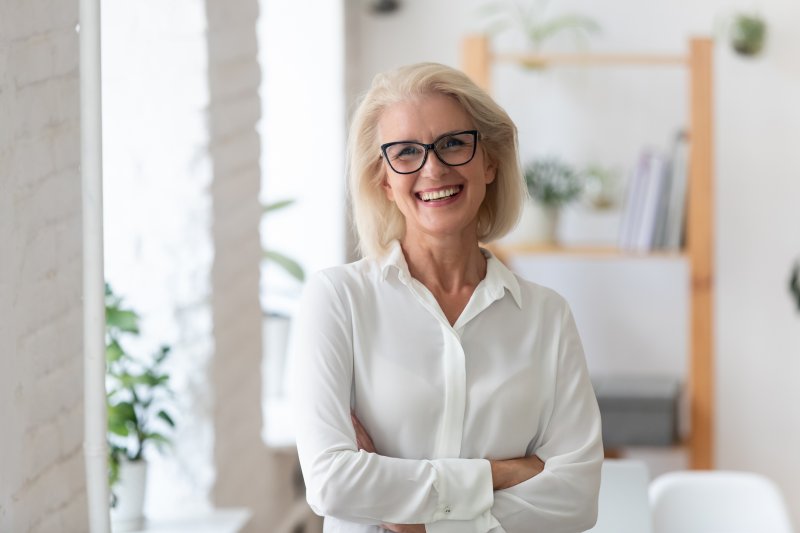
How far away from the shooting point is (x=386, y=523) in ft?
5.21

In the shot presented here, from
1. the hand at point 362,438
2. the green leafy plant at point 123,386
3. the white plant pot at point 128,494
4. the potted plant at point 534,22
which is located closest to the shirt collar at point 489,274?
the hand at point 362,438

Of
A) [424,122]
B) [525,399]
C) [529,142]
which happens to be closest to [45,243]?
[424,122]

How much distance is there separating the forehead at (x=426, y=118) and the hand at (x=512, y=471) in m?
0.47

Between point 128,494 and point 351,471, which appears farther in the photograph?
point 128,494

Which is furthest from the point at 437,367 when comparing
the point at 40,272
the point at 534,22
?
the point at 534,22

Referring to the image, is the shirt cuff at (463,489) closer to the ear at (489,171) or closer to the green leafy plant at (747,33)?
the ear at (489,171)

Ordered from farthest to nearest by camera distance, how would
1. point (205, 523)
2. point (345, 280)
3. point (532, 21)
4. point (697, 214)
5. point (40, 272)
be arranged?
1. point (532, 21)
2. point (697, 214)
3. point (205, 523)
4. point (40, 272)
5. point (345, 280)

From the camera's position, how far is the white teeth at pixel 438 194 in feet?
5.32

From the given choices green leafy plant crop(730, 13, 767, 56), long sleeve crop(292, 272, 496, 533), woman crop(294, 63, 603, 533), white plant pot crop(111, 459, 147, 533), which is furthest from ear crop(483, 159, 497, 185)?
green leafy plant crop(730, 13, 767, 56)

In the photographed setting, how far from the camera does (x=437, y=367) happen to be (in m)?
1.62

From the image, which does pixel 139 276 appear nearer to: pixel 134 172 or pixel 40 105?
pixel 134 172

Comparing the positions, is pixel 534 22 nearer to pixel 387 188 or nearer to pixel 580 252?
pixel 580 252

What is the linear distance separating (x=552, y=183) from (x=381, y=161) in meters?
2.34

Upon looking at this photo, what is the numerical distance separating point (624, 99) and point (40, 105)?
293 cm
